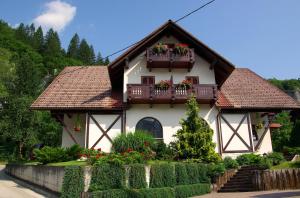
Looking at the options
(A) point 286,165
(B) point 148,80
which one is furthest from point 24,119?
(A) point 286,165

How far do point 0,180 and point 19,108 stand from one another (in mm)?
17225

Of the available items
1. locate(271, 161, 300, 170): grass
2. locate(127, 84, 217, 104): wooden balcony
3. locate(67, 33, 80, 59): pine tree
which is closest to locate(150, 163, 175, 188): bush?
locate(127, 84, 217, 104): wooden balcony

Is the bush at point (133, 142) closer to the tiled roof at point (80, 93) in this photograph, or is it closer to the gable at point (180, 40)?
the tiled roof at point (80, 93)

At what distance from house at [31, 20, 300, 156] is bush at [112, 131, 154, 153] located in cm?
141

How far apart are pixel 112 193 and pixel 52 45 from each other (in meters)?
82.3

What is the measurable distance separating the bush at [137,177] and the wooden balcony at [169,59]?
9.50 meters

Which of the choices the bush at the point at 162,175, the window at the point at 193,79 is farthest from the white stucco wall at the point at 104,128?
the bush at the point at 162,175

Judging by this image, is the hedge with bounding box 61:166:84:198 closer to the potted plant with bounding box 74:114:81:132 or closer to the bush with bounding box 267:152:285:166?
the potted plant with bounding box 74:114:81:132

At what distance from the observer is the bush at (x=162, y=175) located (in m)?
14.9

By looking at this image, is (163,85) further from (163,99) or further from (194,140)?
(194,140)

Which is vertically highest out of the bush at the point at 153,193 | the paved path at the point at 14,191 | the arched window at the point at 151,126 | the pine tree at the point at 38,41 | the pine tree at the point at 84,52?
the pine tree at the point at 38,41

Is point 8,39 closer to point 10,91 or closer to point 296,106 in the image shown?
point 10,91

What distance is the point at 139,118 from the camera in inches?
862

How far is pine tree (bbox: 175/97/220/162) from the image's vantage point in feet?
62.4
